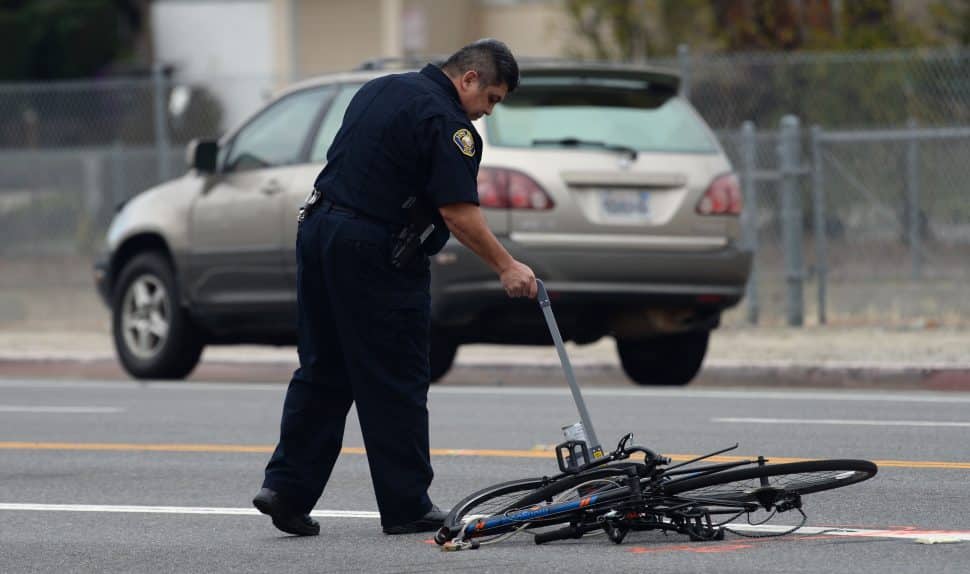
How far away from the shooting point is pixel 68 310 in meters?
17.5

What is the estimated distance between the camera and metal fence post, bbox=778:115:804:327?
1468 cm

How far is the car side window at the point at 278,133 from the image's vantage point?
1126cm

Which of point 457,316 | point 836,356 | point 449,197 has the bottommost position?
point 836,356

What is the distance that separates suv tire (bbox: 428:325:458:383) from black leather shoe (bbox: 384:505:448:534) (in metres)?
4.22

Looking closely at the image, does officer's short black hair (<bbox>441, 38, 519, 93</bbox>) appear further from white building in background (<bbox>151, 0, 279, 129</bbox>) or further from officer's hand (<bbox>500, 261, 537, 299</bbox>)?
white building in background (<bbox>151, 0, 279, 129</bbox>)

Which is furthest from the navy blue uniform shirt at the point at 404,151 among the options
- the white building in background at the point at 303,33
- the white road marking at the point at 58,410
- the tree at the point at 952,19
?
the white building in background at the point at 303,33

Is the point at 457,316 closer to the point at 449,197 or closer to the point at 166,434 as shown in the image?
the point at 166,434

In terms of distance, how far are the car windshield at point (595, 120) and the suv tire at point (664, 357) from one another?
4.28 ft

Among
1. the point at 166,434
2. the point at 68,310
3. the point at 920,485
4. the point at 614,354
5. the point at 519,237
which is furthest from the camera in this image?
the point at 68,310

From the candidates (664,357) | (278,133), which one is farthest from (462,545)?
(664,357)

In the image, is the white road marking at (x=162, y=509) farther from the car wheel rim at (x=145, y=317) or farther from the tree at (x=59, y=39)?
the tree at (x=59, y=39)

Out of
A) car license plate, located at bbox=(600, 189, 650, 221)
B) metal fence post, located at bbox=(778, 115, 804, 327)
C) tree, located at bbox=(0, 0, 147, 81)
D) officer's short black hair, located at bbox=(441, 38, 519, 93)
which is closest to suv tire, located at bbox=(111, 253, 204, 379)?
car license plate, located at bbox=(600, 189, 650, 221)

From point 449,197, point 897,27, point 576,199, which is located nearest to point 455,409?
point 576,199

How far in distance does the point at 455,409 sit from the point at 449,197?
4.33m
